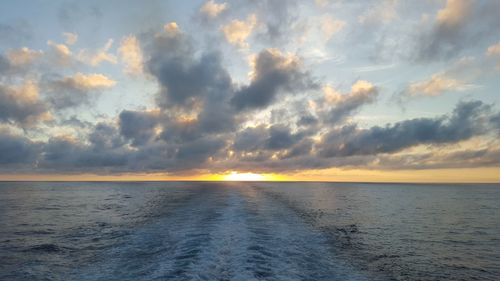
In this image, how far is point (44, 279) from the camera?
16.5m

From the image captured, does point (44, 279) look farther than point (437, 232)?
No

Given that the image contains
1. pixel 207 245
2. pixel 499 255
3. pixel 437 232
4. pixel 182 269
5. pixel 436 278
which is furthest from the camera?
pixel 437 232

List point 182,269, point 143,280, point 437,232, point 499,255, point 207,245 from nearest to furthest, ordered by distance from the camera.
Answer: point 143,280 < point 182,269 < point 207,245 < point 499,255 < point 437,232

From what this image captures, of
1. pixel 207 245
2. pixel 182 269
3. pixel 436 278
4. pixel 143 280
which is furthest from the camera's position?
pixel 207 245

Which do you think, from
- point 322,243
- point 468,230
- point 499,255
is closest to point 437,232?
point 468,230

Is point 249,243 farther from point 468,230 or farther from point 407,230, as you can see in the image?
point 468,230

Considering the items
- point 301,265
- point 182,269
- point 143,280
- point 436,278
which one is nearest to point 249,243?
point 301,265

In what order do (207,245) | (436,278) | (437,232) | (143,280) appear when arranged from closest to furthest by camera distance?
(143,280) → (436,278) → (207,245) → (437,232)

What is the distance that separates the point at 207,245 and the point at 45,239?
14.7 meters

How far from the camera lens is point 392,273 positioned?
18.9 metres

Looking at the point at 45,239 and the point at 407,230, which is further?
the point at 407,230

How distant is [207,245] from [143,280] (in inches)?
276

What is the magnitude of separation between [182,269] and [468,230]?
34.1 meters

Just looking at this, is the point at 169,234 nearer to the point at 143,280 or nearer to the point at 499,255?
the point at 143,280
